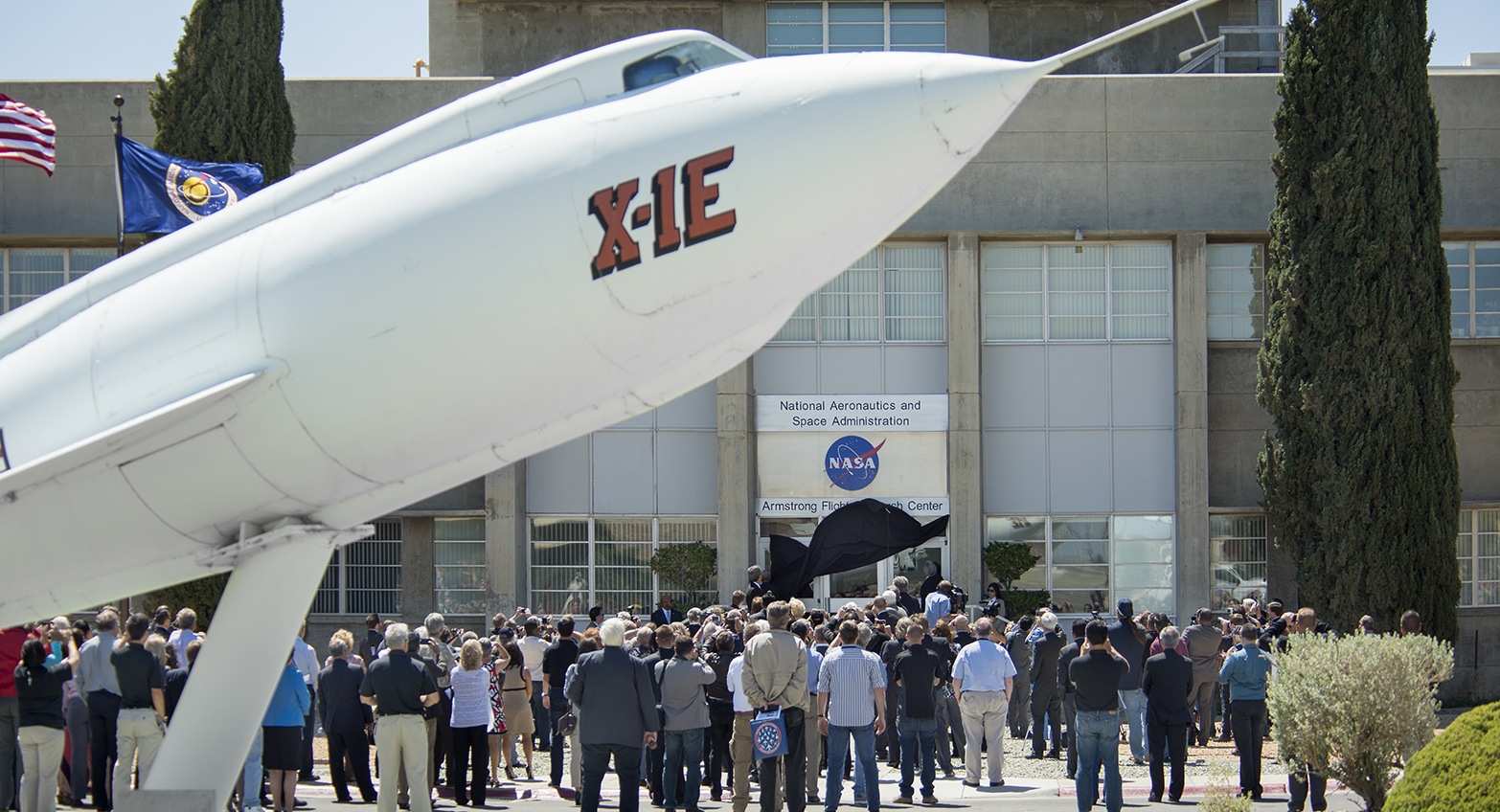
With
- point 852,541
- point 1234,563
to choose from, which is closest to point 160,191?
point 852,541

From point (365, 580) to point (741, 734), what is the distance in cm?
1407

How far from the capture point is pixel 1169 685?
45.9 ft

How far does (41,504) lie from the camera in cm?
899

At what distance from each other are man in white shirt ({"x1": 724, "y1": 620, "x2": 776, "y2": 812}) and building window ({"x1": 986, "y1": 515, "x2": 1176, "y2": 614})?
12.4 m

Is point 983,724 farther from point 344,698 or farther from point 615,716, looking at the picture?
point 344,698

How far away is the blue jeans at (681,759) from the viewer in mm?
13266

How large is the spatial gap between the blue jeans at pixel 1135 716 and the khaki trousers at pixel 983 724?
2.08 metres

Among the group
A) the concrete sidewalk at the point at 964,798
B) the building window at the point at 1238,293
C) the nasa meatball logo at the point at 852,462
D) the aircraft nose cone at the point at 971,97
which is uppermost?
the building window at the point at 1238,293

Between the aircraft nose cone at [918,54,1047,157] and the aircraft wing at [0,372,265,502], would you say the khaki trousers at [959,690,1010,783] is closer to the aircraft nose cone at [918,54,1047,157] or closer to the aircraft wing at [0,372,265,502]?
the aircraft nose cone at [918,54,1047,157]

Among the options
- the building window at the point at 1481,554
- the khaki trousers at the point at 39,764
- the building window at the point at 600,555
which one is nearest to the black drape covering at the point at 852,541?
the building window at the point at 600,555

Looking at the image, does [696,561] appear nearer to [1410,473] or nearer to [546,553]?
[546,553]

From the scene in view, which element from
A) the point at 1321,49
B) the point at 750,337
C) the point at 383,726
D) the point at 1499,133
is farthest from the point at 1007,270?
the point at 750,337

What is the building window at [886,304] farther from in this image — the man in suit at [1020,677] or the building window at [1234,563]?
the man in suit at [1020,677]

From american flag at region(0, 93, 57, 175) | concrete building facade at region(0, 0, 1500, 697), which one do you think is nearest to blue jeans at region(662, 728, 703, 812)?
concrete building facade at region(0, 0, 1500, 697)
